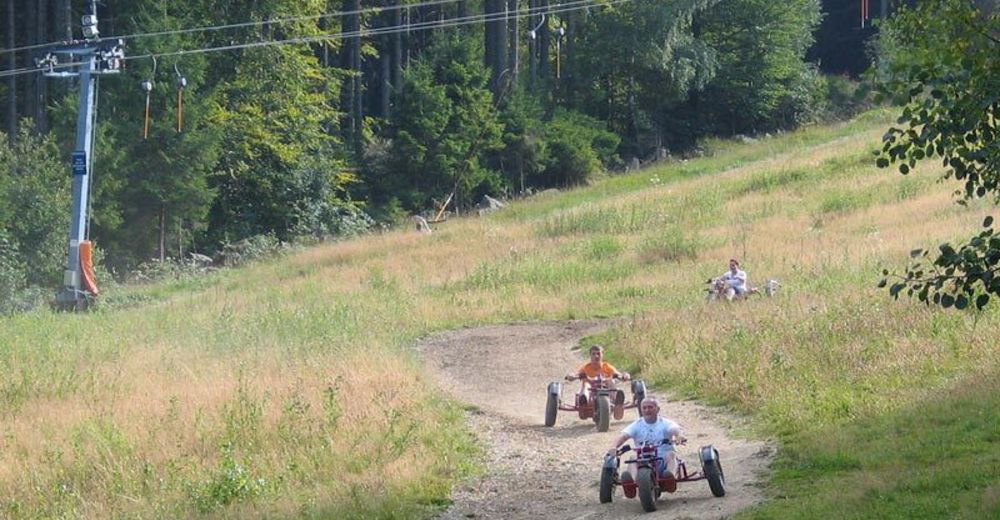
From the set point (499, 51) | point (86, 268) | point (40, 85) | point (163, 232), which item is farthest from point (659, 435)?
point (499, 51)

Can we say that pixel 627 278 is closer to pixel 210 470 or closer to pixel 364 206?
pixel 210 470

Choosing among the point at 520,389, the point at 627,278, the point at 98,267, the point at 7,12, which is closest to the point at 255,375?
the point at 520,389

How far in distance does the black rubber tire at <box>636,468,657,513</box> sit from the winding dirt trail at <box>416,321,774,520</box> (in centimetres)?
→ 8

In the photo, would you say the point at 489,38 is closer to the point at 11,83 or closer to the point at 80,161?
the point at 11,83

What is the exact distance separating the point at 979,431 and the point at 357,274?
25.7 metres

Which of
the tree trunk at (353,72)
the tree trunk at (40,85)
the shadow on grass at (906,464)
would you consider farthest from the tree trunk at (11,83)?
the shadow on grass at (906,464)

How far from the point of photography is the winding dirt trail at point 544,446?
13.1 metres

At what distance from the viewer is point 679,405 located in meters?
18.0

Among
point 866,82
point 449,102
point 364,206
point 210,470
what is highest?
point 449,102

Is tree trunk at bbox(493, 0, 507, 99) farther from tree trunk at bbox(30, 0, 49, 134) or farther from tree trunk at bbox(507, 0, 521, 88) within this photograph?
tree trunk at bbox(30, 0, 49, 134)

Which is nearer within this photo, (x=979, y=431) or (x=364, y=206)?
(x=979, y=431)

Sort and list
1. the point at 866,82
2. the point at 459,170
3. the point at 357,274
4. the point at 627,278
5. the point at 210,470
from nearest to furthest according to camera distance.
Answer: the point at 866,82, the point at 210,470, the point at 627,278, the point at 357,274, the point at 459,170

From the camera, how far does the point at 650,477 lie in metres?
12.6

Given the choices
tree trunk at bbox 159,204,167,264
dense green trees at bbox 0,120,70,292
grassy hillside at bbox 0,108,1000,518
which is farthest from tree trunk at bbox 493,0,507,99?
grassy hillside at bbox 0,108,1000,518
